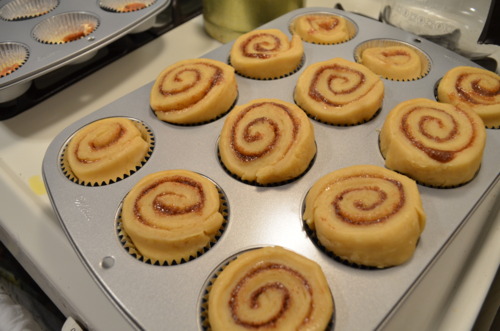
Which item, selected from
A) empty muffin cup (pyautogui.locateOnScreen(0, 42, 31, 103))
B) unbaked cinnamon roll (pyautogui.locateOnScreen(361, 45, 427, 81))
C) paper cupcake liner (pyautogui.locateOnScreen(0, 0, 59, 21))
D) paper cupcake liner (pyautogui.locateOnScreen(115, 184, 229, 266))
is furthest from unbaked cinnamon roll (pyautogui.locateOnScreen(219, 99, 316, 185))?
paper cupcake liner (pyautogui.locateOnScreen(0, 0, 59, 21))

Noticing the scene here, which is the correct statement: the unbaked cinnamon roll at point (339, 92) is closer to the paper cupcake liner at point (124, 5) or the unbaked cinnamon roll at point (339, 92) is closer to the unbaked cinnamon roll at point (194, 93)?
the unbaked cinnamon roll at point (194, 93)

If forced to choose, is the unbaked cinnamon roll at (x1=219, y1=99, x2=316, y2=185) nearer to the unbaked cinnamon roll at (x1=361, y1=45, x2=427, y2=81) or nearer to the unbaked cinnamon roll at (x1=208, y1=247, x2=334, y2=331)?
the unbaked cinnamon roll at (x1=208, y1=247, x2=334, y2=331)

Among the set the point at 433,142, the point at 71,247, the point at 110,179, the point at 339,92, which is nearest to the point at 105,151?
the point at 110,179

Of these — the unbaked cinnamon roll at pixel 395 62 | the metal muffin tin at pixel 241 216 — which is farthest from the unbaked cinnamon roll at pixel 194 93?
the unbaked cinnamon roll at pixel 395 62

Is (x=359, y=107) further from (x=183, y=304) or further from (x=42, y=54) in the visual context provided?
(x=42, y=54)

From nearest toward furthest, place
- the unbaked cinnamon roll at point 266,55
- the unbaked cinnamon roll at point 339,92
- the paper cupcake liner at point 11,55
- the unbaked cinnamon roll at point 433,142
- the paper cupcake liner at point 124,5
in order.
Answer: the unbaked cinnamon roll at point 433,142 < the unbaked cinnamon roll at point 339,92 < the unbaked cinnamon roll at point 266,55 < the paper cupcake liner at point 11,55 < the paper cupcake liner at point 124,5

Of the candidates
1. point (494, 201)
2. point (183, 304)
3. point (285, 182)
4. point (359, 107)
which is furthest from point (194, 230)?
point (494, 201)

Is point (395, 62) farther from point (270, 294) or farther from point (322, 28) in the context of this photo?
point (270, 294)
